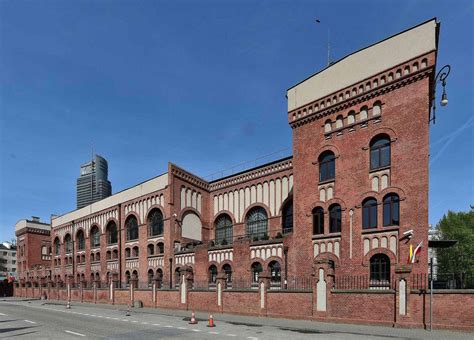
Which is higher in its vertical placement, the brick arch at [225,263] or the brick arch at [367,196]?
the brick arch at [367,196]

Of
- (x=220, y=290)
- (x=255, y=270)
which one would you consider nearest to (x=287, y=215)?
(x=255, y=270)

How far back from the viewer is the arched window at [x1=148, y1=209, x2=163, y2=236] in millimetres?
37719

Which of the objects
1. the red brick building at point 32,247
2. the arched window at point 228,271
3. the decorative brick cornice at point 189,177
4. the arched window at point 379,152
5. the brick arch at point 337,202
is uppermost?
the arched window at point 379,152

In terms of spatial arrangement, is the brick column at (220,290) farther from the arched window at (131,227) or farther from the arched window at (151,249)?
the arched window at (131,227)

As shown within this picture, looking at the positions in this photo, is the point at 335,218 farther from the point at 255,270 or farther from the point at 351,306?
the point at 255,270

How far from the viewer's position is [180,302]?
27453 millimetres

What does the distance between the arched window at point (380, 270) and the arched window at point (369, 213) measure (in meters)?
1.82

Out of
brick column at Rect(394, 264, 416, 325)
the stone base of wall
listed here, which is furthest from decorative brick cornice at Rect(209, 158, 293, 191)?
brick column at Rect(394, 264, 416, 325)

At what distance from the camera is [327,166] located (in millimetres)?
24234

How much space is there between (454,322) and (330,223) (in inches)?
361

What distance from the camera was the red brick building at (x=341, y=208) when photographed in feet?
63.5

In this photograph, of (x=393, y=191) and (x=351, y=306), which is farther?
(x=393, y=191)

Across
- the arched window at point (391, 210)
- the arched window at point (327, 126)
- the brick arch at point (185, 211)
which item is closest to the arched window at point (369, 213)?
the arched window at point (391, 210)

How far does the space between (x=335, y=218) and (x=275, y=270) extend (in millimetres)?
6910
